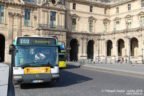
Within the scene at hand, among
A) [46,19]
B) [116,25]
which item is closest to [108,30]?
[116,25]

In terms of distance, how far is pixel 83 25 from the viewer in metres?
43.6

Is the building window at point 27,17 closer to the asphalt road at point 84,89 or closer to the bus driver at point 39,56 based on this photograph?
the asphalt road at point 84,89

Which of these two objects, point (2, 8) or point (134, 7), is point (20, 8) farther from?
point (134, 7)

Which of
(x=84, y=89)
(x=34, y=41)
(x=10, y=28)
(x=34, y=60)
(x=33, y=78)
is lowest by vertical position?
(x=84, y=89)

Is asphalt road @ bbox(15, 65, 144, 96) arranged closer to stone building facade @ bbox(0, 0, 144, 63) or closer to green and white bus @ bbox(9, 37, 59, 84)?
green and white bus @ bbox(9, 37, 59, 84)

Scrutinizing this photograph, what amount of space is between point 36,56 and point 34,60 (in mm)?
252

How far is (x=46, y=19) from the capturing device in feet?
122

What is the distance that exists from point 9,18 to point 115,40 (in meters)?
24.5

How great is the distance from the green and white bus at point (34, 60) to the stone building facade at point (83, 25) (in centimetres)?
2062

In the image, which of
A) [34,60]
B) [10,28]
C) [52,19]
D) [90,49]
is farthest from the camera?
[90,49]

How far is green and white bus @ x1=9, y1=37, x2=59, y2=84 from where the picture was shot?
948 centimetres

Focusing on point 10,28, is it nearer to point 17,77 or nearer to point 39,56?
point 39,56

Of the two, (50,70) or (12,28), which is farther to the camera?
(12,28)

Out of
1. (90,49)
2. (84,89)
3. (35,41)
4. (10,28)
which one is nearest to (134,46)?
(90,49)
